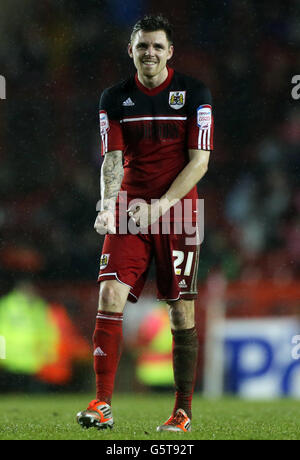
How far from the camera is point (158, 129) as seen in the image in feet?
11.6

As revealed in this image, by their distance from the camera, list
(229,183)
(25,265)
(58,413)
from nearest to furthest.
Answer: (58,413) < (25,265) < (229,183)

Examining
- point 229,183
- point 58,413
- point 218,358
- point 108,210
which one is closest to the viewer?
point 108,210

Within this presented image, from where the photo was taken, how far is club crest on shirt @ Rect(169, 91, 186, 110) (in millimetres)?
3555

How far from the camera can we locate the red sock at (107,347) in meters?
3.34

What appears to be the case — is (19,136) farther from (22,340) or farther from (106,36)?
(22,340)

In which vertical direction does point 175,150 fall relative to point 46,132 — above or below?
below

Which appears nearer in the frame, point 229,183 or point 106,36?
point 229,183

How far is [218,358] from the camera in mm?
7445

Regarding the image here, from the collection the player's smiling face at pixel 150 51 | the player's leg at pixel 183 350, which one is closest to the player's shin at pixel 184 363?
the player's leg at pixel 183 350

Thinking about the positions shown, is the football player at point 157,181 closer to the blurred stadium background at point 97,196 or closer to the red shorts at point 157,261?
the red shorts at point 157,261

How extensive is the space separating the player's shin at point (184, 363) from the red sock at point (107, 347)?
0.32 metres

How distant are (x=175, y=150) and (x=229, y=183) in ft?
21.8
